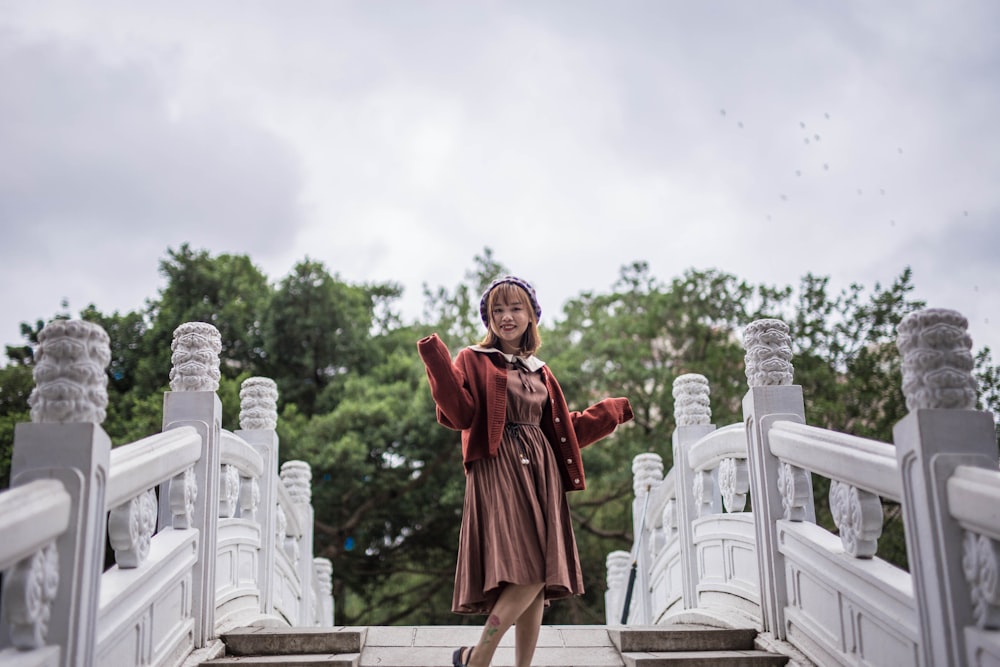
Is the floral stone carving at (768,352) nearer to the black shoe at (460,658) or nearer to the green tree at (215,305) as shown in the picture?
the black shoe at (460,658)

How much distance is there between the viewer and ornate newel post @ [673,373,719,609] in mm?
A: 5672

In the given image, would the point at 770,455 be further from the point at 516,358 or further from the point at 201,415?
the point at 201,415

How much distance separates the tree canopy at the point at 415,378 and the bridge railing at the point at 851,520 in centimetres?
696

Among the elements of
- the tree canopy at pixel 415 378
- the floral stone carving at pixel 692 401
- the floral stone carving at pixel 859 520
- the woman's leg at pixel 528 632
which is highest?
the tree canopy at pixel 415 378

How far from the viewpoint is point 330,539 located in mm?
13664

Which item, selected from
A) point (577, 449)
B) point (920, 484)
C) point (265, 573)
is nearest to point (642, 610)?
point (265, 573)

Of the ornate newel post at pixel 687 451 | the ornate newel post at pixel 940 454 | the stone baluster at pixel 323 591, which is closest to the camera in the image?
the ornate newel post at pixel 940 454

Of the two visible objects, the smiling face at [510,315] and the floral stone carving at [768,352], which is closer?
the smiling face at [510,315]

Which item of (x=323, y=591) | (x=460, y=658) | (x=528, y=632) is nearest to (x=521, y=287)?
(x=528, y=632)

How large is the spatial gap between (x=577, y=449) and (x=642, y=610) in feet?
15.0

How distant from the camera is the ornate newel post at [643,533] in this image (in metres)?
7.55

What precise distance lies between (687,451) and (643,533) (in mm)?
2100

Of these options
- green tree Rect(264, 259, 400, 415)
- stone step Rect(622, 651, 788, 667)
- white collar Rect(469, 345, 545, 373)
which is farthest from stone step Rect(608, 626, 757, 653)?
green tree Rect(264, 259, 400, 415)

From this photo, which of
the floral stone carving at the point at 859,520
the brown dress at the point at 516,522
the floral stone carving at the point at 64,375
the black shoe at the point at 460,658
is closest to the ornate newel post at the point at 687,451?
the floral stone carving at the point at 859,520
